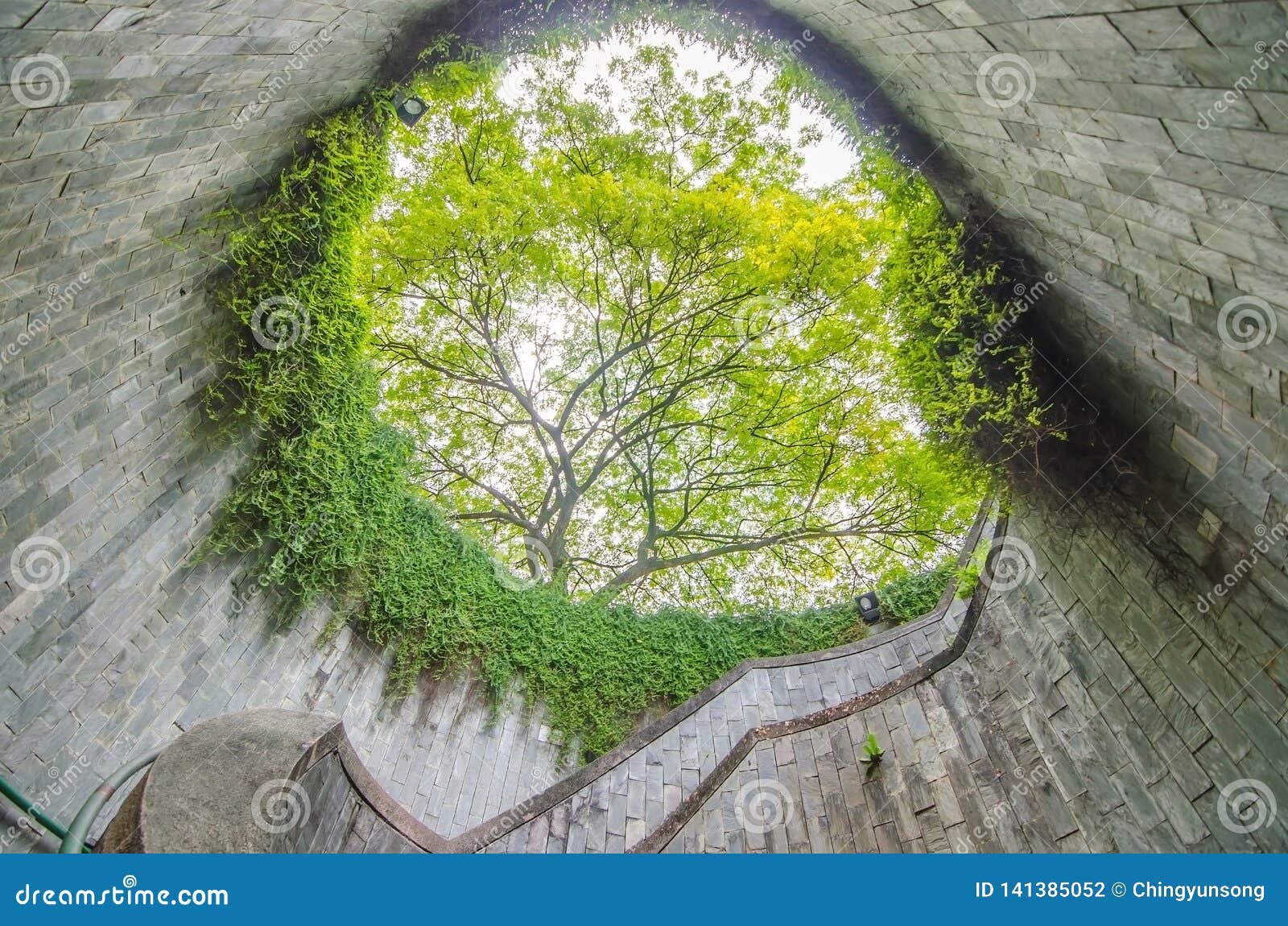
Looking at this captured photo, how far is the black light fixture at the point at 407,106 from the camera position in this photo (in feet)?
15.9

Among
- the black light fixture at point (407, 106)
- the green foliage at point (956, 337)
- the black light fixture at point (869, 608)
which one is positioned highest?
the black light fixture at point (407, 106)

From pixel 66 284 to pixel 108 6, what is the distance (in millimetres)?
1363

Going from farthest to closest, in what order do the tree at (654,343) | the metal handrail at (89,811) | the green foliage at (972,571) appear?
the tree at (654,343) → the green foliage at (972,571) → the metal handrail at (89,811)

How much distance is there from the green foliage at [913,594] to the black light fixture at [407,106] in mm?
7679

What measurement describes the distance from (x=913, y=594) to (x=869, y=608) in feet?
2.06

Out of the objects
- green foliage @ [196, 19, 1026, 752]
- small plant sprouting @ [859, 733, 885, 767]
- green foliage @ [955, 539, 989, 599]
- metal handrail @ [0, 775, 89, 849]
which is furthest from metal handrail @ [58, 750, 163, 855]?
green foliage @ [955, 539, 989, 599]

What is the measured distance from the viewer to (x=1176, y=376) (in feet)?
9.45

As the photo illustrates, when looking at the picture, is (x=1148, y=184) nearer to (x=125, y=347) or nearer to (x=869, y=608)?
(x=125, y=347)

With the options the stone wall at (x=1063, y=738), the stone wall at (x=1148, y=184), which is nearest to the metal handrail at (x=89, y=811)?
the stone wall at (x=1063, y=738)

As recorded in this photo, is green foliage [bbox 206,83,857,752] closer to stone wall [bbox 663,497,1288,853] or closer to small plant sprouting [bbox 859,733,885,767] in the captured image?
stone wall [bbox 663,497,1288,853]

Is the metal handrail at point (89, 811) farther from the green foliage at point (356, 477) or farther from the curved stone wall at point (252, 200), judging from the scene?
the green foliage at point (356, 477)

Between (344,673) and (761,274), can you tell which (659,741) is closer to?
(344,673)

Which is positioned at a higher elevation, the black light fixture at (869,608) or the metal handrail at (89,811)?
the black light fixture at (869,608)

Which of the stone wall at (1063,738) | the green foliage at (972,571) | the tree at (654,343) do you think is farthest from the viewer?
the tree at (654,343)
